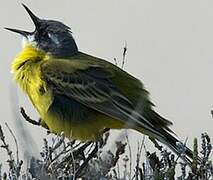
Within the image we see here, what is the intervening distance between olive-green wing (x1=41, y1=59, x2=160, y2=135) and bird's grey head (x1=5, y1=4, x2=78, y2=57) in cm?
31

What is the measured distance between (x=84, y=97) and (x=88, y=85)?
0.11 m

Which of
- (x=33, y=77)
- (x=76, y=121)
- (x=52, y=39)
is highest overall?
(x=52, y=39)

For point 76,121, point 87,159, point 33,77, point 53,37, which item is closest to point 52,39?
point 53,37

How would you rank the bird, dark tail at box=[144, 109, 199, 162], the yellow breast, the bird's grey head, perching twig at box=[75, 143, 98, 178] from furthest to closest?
the bird's grey head
the yellow breast
the bird
dark tail at box=[144, 109, 199, 162]
perching twig at box=[75, 143, 98, 178]

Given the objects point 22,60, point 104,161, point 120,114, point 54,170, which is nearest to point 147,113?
point 120,114

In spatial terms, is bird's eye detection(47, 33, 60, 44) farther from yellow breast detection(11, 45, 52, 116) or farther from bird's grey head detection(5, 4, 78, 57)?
yellow breast detection(11, 45, 52, 116)

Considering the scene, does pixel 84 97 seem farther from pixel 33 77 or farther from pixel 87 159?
pixel 87 159

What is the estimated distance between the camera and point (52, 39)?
6414mm

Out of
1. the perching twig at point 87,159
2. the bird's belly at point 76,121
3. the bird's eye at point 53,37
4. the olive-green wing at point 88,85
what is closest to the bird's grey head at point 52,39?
the bird's eye at point 53,37

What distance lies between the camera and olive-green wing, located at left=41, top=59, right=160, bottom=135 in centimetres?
578

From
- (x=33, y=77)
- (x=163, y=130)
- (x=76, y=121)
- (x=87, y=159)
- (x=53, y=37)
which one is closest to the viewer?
(x=87, y=159)

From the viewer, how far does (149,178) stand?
12.8 ft

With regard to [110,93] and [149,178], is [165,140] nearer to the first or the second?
[110,93]

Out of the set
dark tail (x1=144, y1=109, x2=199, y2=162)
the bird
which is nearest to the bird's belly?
the bird
